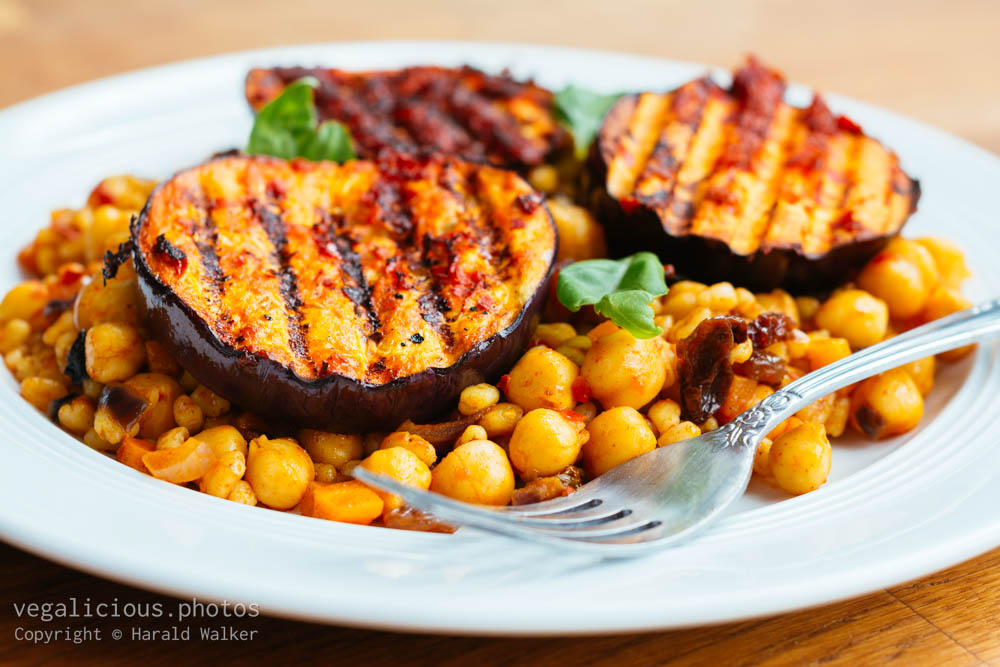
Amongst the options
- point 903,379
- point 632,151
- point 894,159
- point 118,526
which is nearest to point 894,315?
point 903,379

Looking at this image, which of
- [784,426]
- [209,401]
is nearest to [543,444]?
[784,426]

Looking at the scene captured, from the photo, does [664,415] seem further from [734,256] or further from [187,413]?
[187,413]

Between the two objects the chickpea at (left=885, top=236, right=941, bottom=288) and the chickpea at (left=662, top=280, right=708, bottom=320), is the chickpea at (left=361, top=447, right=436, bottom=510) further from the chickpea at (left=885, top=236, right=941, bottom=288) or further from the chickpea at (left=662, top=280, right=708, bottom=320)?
the chickpea at (left=885, top=236, right=941, bottom=288)

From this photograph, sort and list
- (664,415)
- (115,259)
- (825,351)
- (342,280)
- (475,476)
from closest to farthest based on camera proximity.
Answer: (475,476) → (664,415) → (342,280) → (115,259) → (825,351)

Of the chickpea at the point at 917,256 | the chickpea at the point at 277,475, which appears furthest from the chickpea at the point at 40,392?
the chickpea at the point at 917,256

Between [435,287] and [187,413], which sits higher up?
[435,287]

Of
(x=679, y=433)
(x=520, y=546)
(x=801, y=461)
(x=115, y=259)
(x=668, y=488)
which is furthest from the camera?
(x=115, y=259)
